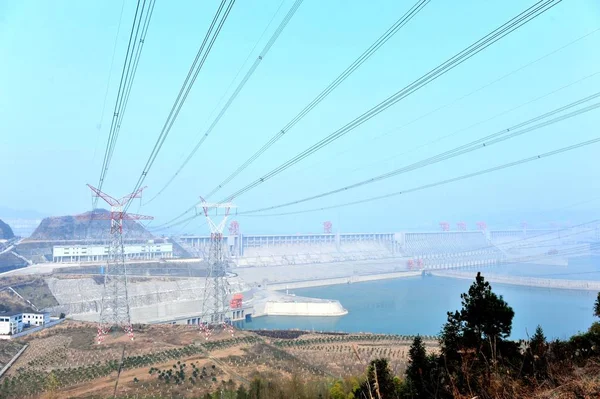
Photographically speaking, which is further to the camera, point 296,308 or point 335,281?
point 335,281

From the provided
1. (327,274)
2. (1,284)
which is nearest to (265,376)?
(1,284)

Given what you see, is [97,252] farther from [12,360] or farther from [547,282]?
[547,282]

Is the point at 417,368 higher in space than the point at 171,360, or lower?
higher

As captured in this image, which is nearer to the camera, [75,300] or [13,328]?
[13,328]

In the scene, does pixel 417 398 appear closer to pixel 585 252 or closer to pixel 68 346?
pixel 68 346

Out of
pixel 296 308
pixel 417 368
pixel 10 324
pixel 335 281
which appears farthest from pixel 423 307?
pixel 417 368

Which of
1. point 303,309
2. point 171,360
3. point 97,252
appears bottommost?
point 303,309

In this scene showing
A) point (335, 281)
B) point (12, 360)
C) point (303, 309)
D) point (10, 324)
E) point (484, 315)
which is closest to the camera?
point (484, 315)

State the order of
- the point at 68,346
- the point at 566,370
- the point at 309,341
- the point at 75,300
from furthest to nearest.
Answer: the point at 75,300 < the point at 309,341 < the point at 68,346 < the point at 566,370
